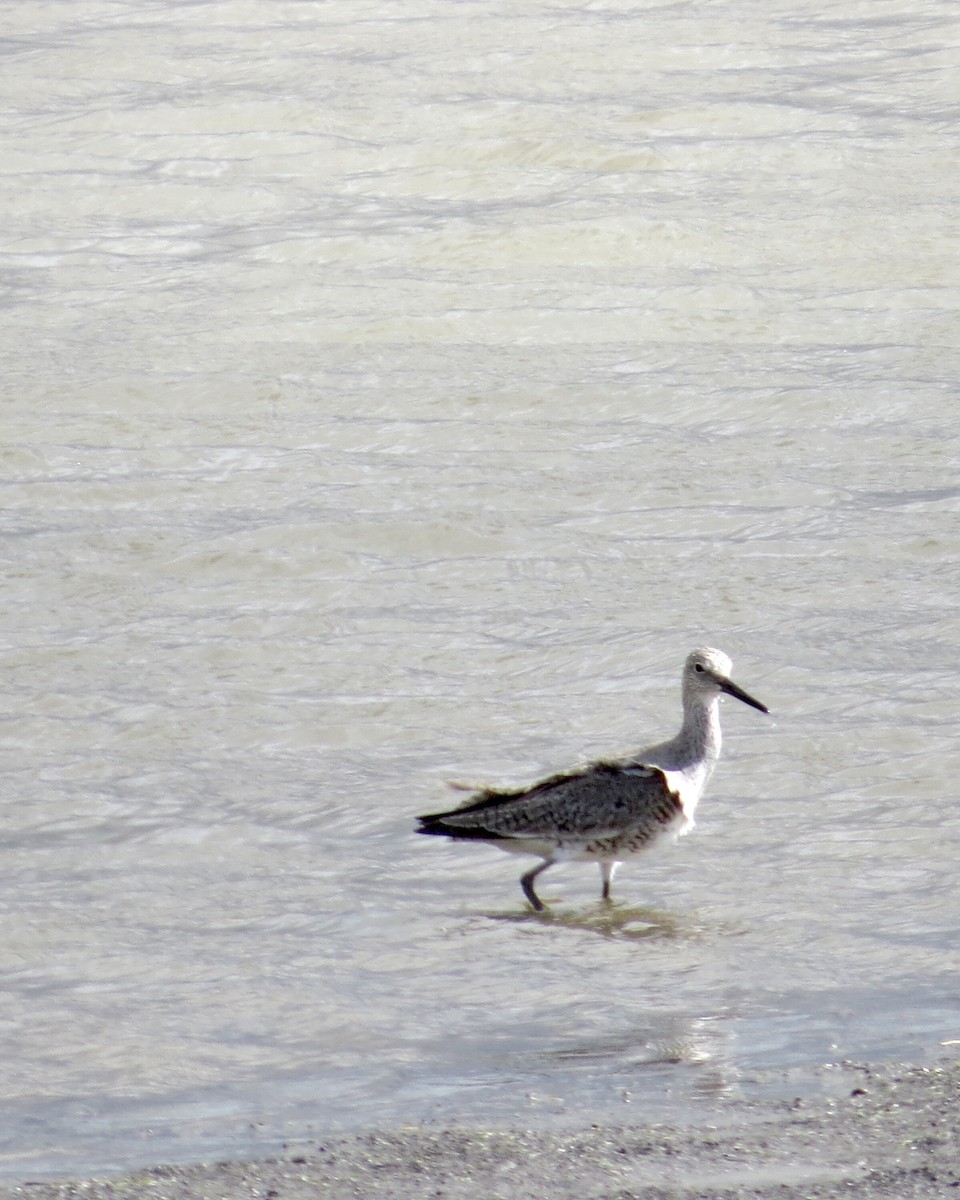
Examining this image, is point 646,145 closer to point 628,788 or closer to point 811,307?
point 811,307

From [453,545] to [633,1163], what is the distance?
7.12 metres

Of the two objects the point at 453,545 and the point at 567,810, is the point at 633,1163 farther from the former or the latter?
the point at 453,545

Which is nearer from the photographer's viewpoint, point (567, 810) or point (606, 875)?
point (567, 810)

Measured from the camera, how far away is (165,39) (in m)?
19.8

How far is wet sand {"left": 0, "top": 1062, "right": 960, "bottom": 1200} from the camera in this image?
5133 mm

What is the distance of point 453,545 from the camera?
12234 millimetres

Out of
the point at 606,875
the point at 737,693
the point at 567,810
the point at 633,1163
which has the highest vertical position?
the point at 633,1163

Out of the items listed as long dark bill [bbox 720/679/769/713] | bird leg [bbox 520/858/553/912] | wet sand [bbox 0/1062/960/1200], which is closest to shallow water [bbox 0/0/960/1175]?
bird leg [bbox 520/858/553/912]

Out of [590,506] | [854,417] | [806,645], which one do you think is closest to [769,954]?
[806,645]

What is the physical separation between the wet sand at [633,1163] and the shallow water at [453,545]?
0.92 ft

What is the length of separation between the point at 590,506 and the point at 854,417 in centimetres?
203

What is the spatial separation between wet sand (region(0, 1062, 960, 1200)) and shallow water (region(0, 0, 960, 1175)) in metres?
0.28

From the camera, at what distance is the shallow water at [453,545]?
23.0 ft

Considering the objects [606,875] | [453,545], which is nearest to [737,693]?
[606,875]
